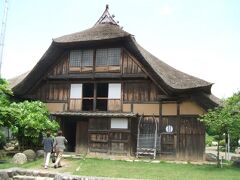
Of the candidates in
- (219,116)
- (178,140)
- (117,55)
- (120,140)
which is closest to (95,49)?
(117,55)

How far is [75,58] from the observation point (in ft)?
75.2

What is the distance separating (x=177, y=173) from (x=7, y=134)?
574 inches

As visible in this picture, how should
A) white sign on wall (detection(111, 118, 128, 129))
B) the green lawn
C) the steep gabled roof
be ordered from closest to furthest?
1. the green lawn
2. the steep gabled roof
3. white sign on wall (detection(111, 118, 128, 129))

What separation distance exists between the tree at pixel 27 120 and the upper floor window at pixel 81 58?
3264mm

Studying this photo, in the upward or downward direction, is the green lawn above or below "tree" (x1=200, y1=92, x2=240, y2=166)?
below

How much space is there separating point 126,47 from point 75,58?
134 inches

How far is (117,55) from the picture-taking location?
72.0ft

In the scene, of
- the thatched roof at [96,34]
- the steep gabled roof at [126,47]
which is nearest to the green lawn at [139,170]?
the steep gabled roof at [126,47]

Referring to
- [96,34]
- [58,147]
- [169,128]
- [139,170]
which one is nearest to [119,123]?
[169,128]

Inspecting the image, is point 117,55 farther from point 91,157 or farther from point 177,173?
point 177,173

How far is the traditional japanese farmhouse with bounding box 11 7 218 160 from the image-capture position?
66.7ft

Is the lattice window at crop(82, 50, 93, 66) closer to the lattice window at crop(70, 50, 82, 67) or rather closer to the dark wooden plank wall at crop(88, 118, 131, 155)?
the lattice window at crop(70, 50, 82, 67)

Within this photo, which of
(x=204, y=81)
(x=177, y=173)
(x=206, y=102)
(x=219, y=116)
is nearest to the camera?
(x=177, y=173)

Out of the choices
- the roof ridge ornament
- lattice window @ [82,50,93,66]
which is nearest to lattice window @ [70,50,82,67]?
lattice window @ [82,50,93,66]
